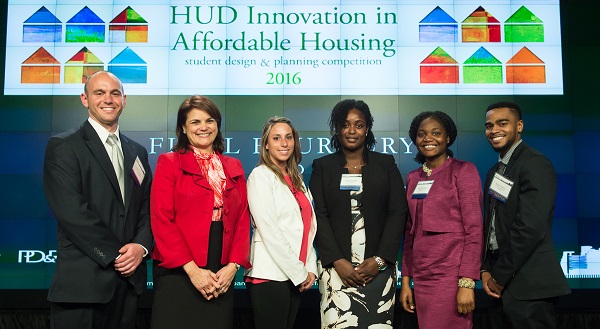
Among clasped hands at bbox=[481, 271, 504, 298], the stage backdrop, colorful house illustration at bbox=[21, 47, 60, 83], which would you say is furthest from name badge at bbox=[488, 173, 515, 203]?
colorful house illustration at bbox=[21, 47, 60, 83]

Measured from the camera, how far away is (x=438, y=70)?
4.85 metres

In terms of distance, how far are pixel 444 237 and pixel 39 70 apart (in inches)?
153

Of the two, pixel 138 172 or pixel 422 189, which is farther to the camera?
pixel 422 189

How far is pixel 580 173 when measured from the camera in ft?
15.4

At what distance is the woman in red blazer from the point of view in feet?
8.09

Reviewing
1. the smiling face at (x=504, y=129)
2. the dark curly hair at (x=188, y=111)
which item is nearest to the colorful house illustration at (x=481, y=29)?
the smiling face at (x=504, y=129)

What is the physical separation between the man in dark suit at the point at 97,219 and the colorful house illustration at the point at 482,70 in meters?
3.27

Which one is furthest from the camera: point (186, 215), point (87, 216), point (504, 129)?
point (504, 129)

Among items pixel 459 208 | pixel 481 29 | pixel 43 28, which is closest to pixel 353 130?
pixel 459 208

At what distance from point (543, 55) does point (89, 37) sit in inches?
161

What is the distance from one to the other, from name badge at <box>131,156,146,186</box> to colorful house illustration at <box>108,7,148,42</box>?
2494 millimetres

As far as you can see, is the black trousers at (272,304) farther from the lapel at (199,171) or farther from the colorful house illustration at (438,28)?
the colorful house illustration at (438,28)

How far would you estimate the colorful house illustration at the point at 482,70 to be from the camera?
4.84 meters

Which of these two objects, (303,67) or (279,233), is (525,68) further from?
(279,233)
